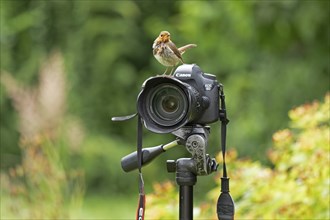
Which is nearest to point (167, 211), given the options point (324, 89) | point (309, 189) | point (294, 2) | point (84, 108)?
point (309, 189)

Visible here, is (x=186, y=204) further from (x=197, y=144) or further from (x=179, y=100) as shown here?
(x=179, y=100)

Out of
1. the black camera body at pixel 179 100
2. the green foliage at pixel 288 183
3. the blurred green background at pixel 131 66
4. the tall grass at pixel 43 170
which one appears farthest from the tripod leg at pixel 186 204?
the blurred green background at pixel 131 66

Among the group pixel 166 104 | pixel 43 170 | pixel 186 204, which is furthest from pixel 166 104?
pixel 43 170

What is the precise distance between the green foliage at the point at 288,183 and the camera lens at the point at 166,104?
87cm

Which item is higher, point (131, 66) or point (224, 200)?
point (131, 66)

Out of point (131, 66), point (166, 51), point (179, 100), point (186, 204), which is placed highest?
point (131, 66)

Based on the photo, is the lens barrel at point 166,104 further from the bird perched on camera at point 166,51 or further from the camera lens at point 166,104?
the bird perched on camera at point 166,51

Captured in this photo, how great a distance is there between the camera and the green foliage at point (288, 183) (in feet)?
10.8

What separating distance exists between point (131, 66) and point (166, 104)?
5737mm

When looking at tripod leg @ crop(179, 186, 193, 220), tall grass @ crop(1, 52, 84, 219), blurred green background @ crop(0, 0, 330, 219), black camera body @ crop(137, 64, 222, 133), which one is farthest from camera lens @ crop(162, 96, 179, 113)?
blurred green background @ crop(0, 0, 330, 219)

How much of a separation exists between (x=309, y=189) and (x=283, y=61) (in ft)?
12.0

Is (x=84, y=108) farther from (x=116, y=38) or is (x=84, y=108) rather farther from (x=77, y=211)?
(x=77, y=211)

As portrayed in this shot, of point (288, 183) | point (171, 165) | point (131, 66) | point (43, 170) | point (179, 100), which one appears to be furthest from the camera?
point (131, 66)

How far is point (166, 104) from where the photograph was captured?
2.52 m
